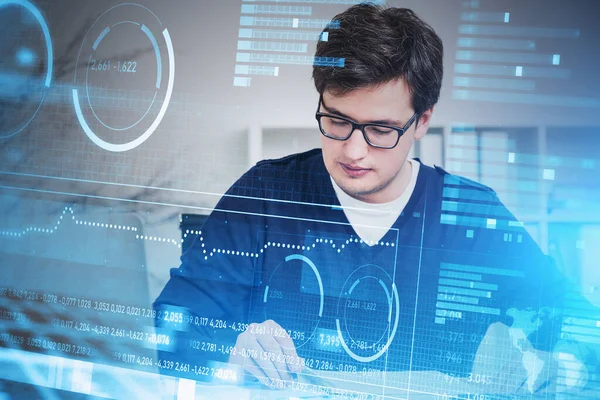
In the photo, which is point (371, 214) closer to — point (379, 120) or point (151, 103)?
point (379, 120)

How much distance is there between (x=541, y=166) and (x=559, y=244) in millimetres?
89

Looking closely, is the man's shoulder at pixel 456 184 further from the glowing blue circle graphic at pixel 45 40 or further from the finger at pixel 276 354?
the glowing blue circle graphic at pixel 45 40

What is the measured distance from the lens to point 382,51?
2.17ft

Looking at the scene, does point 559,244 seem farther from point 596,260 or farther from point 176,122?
point 176,122

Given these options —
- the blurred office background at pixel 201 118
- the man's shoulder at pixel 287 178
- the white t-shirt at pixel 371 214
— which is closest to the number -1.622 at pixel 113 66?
the blurred office background at pixel 201 118

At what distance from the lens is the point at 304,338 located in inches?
26.9

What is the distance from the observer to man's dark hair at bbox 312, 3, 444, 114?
0.65 meters

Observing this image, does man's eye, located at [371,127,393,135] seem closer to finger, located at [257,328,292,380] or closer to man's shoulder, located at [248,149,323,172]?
man's shoulder, located at [248,149,323,172]

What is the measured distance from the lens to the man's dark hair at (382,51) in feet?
2.14

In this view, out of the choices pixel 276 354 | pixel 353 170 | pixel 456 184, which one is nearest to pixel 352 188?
pixel 353 170

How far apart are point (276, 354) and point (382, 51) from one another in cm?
39

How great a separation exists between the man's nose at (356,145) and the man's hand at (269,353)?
0.76ft

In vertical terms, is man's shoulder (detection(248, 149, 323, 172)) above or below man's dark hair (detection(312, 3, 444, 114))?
below

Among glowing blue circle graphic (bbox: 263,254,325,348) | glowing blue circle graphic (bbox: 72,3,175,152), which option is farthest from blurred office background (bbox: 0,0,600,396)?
glowing blue circle graphic (bbox: 263,254,325,348)
